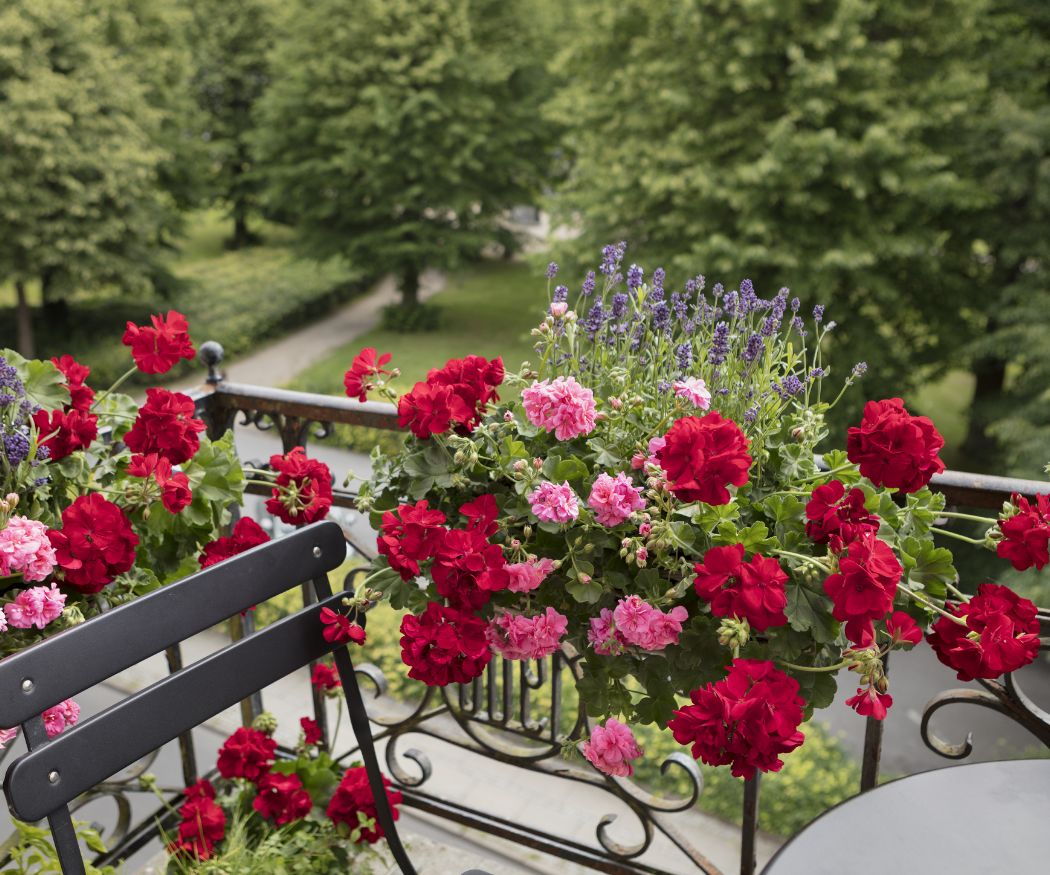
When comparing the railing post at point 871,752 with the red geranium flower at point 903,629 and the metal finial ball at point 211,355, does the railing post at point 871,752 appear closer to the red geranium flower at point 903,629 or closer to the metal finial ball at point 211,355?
the red geranium flower at point 903,629

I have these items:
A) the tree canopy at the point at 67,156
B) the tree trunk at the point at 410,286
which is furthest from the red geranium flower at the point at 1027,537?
the tree trunk at the point at 410,286

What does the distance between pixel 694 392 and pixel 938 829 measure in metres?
0.66

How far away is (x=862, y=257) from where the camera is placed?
9.44 m

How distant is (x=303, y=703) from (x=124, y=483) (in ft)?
11.3

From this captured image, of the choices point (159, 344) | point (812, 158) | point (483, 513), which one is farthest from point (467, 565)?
point (812, 158)

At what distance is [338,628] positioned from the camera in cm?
144

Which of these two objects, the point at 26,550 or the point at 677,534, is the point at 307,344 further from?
the point at 677,534

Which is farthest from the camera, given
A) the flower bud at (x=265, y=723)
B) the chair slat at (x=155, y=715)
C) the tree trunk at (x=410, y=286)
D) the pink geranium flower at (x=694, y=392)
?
the tree trunk at (x=410, y=286)

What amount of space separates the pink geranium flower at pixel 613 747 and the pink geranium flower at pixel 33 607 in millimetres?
908

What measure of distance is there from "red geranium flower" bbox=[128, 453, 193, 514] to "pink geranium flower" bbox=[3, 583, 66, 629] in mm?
228

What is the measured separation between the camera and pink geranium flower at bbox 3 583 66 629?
1511 mm

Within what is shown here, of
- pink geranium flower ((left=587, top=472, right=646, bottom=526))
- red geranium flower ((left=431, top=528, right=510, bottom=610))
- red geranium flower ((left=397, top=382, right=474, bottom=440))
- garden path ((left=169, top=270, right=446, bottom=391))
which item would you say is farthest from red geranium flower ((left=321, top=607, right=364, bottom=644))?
garden path ((left=169, top=270, right=446, bottom=391))

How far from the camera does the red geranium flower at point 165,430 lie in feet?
5.68

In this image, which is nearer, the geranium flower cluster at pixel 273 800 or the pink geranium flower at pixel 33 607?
the pink geranium flower at pixel 33 607
